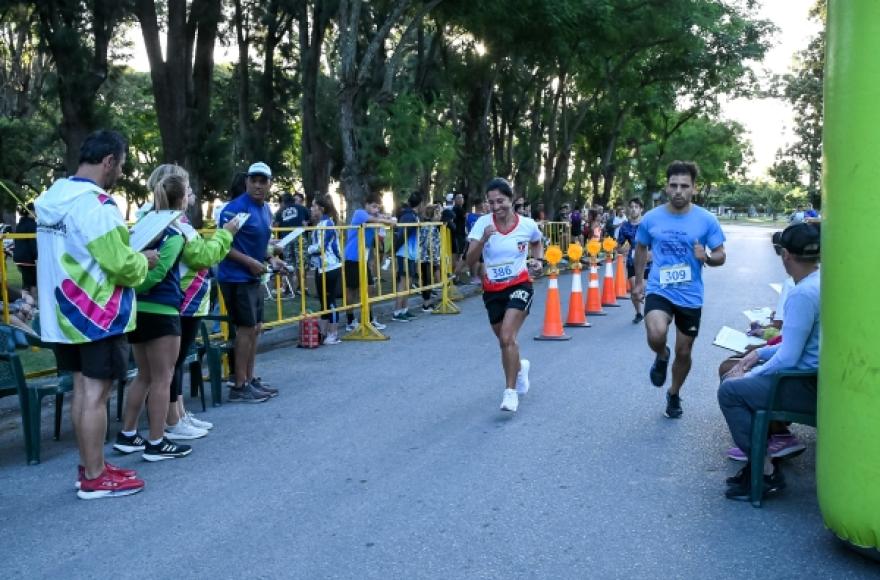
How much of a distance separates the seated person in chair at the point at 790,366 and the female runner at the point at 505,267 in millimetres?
2166

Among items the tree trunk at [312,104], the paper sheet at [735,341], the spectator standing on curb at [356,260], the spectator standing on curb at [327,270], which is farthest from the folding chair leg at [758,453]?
the tree trunk at [312,104]

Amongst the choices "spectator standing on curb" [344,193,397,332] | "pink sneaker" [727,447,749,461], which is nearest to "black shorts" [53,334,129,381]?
"pink sneaker" [727,447,749,461]

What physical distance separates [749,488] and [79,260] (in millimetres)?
3813

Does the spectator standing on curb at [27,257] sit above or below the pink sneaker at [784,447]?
above

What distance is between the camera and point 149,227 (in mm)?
5336

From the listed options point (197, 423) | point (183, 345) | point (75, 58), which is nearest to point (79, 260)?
point (183, 345)

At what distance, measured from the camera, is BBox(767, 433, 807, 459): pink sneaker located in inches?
187

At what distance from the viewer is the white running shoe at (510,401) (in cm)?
663

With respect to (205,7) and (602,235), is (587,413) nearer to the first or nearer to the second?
(205,7)

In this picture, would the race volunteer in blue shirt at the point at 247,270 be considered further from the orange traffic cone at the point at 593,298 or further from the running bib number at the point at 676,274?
the orange traffic cone at the point at 593,298

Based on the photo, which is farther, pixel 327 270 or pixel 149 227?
pixel 327 270

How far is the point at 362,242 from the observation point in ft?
36.9

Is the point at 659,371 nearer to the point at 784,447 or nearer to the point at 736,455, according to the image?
the point at 736,455

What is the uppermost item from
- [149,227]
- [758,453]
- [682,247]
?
[149,227]
